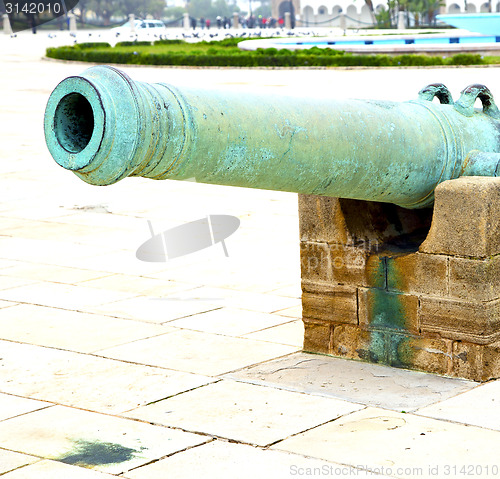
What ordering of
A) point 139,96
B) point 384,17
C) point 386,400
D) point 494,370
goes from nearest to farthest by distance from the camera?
point 139,96
point 386,400
point 494,370
point 384,17

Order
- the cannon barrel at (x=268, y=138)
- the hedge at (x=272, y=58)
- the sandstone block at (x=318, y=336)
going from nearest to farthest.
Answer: the cannon barrel at (x=268, y=138) → the sandstone block at (x=318, y=336) → the hedge at (x=272, y=58)

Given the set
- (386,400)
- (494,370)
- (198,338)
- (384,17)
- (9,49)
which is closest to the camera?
(386,400)

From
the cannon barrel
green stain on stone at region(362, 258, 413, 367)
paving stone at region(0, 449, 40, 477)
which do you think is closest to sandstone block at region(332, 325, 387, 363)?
green stain on stone at region(362, 258, 413, 367)

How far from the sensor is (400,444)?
12.0ft

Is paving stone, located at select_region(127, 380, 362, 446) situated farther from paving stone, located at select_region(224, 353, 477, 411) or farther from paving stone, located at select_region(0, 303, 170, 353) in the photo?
paving stone, located at select_region(0, 303, 170, 353)

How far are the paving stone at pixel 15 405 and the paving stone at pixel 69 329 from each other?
28.7 inches

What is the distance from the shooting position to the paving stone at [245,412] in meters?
3.84

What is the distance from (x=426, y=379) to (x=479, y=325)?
0.34 meters

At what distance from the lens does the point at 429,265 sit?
4477 mm

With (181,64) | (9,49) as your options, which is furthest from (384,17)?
(181,64)

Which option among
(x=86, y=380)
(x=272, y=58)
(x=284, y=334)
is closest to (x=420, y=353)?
(x=284, y=334)

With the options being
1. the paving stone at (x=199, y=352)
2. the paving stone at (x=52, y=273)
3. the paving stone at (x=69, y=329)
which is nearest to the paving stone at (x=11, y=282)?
the paving stone at (x=52, y=273)

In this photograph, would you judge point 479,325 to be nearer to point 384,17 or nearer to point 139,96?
point 139,96

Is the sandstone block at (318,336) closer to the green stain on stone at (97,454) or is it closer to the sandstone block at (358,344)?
the sandstone block at (358,344)
